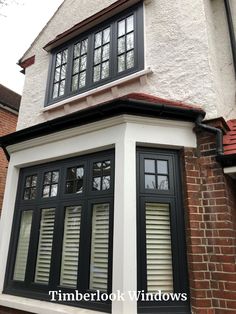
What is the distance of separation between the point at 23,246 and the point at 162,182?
271 cm

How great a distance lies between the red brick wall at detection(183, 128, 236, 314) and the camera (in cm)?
312

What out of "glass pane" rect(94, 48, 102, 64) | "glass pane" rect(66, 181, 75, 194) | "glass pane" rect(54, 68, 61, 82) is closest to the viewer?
"glass pane" rect(66, 181, 75, 194)

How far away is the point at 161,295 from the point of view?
10.8 feet

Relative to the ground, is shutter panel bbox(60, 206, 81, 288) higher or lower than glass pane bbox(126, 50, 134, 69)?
lower

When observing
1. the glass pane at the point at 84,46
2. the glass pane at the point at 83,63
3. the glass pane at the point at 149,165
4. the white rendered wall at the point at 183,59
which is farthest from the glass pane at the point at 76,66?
the glass pane at the point at 149,165

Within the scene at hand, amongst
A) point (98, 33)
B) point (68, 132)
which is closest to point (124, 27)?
point (98, 33)

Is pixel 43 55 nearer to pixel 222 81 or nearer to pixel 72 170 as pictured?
pixel 72 170

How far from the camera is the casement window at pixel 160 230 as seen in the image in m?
3.31

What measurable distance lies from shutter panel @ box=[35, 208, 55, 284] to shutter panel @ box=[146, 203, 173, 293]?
1686 millimetres

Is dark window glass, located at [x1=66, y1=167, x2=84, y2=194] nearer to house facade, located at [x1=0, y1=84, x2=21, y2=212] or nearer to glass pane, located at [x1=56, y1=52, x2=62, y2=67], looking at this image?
glass pane, located at [x1=56, y1=52, x2=62, y2=67]

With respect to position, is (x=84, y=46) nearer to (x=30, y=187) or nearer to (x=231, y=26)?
(x=231, y=26)

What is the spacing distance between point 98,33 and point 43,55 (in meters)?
1.76

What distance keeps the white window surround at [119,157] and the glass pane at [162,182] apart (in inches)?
16.0

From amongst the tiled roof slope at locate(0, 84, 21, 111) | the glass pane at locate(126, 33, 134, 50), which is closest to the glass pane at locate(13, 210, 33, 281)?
the glass pane at locate(126, 33, 134, 50)
